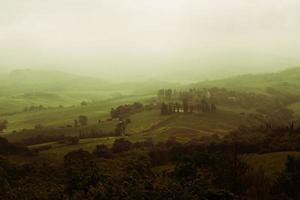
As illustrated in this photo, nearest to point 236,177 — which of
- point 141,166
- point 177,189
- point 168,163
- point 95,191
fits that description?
point 177,189

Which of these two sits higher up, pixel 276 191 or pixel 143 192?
pixel 143 192

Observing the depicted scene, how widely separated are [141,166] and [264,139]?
6227 centimetres

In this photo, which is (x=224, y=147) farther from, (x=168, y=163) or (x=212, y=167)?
(x=212, y=167)

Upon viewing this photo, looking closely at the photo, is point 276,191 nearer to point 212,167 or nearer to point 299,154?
point 212,167

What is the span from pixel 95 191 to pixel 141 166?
2393 inches

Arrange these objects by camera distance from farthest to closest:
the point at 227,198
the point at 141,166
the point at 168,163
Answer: the point at 168,163
the point at 141,166
the point at 227,198

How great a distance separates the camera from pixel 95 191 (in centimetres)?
9550

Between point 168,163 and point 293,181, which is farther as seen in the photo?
point 168,163

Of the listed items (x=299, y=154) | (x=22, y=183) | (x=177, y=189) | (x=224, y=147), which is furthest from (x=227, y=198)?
(x=224, y=147)

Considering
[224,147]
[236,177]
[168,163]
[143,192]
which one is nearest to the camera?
[143,192]

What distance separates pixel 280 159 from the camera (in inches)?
6299

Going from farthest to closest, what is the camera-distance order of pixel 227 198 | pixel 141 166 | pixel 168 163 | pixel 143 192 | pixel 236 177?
pixel 168 163 → pixel 141 166 → pixel 236 177 → pixel 143 192 → pixel 227 198

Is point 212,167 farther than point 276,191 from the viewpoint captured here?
Yes

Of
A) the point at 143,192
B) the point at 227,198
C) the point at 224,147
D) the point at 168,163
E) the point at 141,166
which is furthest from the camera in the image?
the point at 224,147
